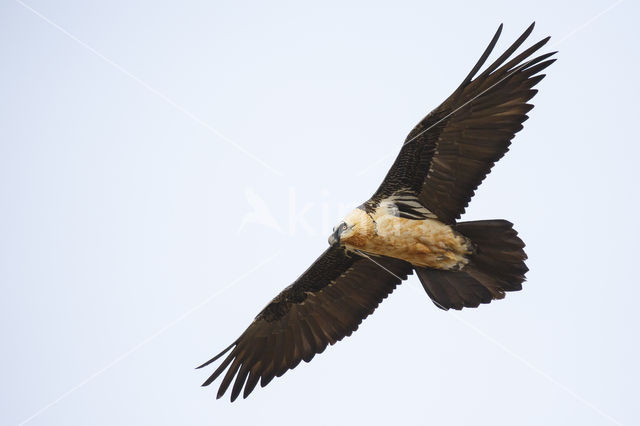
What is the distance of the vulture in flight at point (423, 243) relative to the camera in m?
7.59

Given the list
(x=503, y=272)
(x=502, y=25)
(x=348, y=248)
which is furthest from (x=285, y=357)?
(x=502, y=25)

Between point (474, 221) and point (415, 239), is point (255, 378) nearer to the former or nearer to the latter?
point (415, 239)

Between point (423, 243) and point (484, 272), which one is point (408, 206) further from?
point (484, 272)

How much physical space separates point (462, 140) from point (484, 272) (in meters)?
1.42

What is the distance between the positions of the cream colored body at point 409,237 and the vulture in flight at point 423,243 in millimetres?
11

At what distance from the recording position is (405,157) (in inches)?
316

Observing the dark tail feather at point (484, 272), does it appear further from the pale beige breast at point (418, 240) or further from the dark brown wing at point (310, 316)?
the dark brown wing at point (310, 316)

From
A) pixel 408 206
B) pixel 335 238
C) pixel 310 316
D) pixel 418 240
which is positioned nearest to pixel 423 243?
pixel 418 240

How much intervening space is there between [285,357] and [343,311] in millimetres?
883

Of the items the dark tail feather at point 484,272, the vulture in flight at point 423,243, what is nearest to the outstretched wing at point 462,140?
the vulture in flight at point 423,243

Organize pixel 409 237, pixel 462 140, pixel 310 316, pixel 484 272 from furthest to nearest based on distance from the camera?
pixel 310 316 < pixel 409 237 < pixel 484 272 < pixel 462 140

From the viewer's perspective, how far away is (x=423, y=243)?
826 centimetres

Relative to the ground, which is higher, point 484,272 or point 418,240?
point 484,272

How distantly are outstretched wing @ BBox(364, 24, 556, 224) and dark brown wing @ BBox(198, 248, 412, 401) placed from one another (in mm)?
1130
